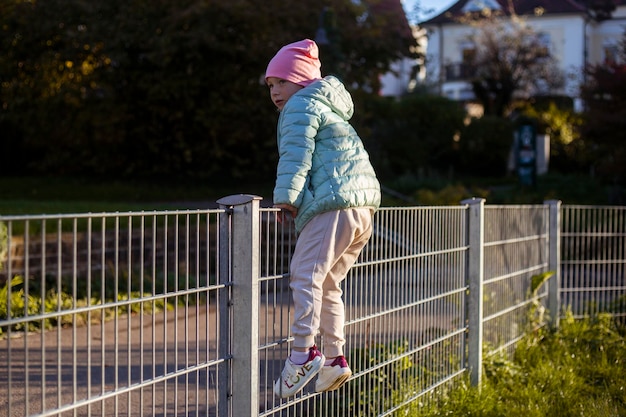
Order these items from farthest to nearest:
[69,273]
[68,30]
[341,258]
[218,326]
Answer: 1. [68,30]
2. [69,273]
3. [341,258]
4. [218,326]

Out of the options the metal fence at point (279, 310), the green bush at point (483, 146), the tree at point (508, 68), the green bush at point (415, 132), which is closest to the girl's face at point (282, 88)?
the metal fence at point (279, 310)

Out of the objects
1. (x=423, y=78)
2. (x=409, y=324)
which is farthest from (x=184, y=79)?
(x=423, y=78)

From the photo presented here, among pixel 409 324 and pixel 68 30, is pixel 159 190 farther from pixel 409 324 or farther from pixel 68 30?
pixel 409 324

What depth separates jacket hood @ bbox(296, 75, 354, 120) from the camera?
13.3ft

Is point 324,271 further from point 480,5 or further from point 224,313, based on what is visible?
point 480,5

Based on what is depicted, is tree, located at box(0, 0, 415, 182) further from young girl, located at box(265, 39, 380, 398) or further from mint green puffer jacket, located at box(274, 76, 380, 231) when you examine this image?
mint green puffer jacket, located at box(274, 76, 380, 231)

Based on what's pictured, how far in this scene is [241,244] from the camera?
3.84 metres

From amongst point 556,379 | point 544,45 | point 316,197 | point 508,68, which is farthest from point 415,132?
point 316,197

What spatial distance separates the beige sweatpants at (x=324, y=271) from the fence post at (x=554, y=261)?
468 cm

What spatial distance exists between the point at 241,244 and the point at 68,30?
15.8m

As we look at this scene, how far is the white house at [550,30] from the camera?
155 ft

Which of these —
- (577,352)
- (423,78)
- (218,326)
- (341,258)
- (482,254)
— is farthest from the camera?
(423,78)

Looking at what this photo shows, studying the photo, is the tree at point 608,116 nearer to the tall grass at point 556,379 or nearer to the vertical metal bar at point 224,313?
the tall grass at point 556,379

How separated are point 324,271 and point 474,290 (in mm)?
2783
